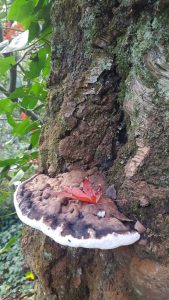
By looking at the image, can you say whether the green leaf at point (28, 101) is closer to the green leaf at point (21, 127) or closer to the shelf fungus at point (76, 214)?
the green leaf at point (21, 127)

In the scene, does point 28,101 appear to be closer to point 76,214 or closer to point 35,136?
point 35,136

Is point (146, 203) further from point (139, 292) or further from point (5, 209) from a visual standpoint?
point (5, 209)

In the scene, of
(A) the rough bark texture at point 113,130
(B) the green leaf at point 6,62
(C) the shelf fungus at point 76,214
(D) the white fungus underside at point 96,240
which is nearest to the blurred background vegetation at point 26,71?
(B) the green leaf at point 6,62

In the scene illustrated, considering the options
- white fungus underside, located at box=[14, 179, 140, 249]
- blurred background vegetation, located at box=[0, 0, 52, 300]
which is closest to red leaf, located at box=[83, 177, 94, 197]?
white fungus underside, located at box=[14, 179, 140, 249]

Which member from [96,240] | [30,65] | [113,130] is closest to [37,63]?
[30,65]

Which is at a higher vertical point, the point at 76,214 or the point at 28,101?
the point at 76,214

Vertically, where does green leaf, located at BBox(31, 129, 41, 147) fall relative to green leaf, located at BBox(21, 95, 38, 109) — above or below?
below

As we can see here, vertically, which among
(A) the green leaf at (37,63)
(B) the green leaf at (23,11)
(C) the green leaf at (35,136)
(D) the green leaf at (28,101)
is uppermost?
(B) the green leaf at (23,11)

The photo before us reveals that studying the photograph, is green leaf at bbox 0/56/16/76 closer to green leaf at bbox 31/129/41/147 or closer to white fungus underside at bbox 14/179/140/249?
green leaf at bbox 31/129/41/147
